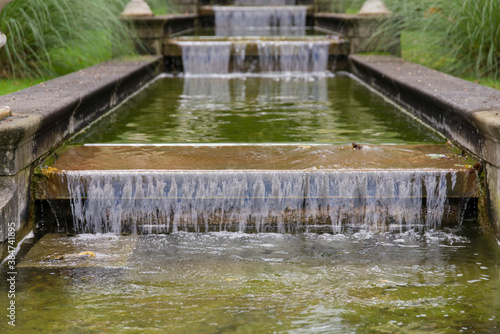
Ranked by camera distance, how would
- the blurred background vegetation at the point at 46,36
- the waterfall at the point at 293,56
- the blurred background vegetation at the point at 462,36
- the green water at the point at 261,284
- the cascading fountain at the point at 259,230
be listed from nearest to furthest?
the green water at the point at 261,284 < the cascading fountain at the point at 259,230 < the blurred background vegetation at the point at 462,36 < the blurred background vegetation at the point at 46,36 < the waterfall at the point at 293,56

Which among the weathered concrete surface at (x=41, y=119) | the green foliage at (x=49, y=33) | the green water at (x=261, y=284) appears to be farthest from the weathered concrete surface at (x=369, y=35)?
the green water at (x=261, y=284)

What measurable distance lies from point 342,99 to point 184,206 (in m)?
3.89

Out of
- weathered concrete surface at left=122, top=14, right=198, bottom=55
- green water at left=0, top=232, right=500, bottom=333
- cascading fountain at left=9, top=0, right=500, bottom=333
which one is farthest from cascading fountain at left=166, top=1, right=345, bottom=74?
green water at left=0, top=232, right=500, bottom=333

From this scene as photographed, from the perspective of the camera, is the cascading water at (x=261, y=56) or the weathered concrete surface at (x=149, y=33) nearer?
the weathered concrete surface at (x=149, y=33)

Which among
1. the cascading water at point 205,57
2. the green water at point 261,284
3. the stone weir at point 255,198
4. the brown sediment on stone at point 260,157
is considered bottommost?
the green water at point 261,284

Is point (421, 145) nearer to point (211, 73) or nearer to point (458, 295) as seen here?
point (458, 295)

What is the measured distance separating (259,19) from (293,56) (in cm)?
481

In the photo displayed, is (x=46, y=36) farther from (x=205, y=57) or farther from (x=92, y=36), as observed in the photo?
(x=205, y=57)

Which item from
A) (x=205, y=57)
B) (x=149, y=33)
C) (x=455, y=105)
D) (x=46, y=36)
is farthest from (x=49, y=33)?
(x=455, y=105)

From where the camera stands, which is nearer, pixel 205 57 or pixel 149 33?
pixel 149 33

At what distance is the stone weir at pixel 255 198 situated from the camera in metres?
4.23

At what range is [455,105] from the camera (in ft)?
15.6

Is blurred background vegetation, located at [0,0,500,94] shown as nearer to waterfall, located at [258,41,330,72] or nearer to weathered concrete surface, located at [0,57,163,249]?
weathered concrete surface, located at [0,57,163,249]

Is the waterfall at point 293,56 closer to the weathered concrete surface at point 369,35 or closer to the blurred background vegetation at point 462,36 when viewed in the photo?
the weathered concrete surface at point 369,35
